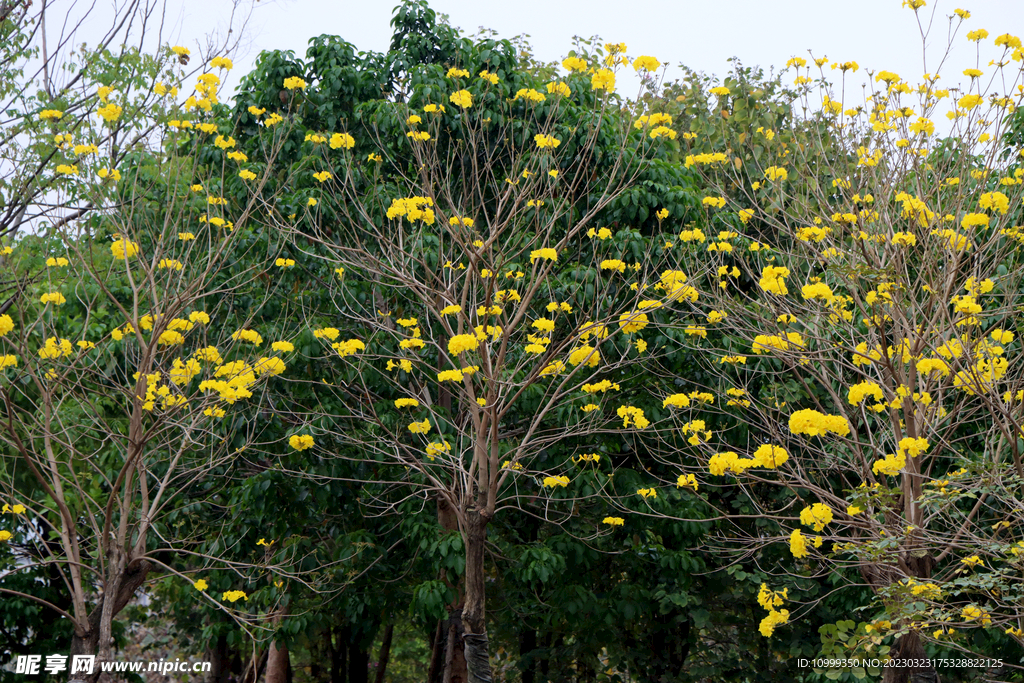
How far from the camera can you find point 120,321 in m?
7.71

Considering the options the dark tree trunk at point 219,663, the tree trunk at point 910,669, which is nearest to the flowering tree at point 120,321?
the dark tree trunk at point 219,663

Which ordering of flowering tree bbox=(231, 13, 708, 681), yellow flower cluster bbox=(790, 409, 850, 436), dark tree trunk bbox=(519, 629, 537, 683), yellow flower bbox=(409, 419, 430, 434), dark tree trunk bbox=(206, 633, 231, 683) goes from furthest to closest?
dark tree trunk bbox=(206, 633, 231, 683) < dark tree trunk bbox=(519, 629, 537, 683) < flowering tree bbox=(231, 13, 708, 681) < yellow flower bbox=(409, 419, 430, 434) < yellow flower cluster bbox=(790, 409, 850, 436)

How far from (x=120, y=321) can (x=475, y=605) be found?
14.5 feet

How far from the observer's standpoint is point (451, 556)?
247 inches

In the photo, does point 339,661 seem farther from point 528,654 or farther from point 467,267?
point 467,267

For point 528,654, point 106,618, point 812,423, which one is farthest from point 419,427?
point 528,654

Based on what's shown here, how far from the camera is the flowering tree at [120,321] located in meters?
5.17

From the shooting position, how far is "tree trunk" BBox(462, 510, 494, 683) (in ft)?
18.4

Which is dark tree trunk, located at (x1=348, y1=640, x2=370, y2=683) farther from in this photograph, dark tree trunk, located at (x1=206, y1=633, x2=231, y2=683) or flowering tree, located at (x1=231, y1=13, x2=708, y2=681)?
flowering tree, located at (x1=231, y1=13, x2=708, y2=681)

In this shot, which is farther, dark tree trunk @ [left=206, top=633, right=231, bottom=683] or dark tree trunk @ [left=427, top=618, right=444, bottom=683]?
dark tree trunk @ [left=206, top=633, right=231, bottom=683]

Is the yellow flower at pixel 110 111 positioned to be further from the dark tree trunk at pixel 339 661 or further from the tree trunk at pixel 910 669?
the dark tree trunk at pixel 339 661

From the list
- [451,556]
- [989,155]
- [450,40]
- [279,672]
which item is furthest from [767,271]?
[279,672]

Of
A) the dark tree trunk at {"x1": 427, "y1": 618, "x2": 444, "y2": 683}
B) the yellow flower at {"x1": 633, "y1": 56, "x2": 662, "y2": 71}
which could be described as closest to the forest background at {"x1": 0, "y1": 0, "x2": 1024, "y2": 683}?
the yellow flower at {"x1": 633, "y1": 56, "x2": 662, "y2": 71}

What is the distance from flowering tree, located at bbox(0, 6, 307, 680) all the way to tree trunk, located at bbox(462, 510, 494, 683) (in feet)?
5.67
